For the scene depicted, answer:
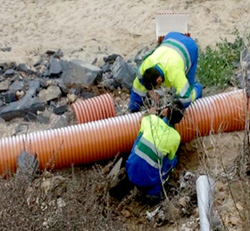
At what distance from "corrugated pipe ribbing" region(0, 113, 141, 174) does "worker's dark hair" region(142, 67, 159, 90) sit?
0.40 metres

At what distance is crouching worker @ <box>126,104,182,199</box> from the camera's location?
21.0 ft

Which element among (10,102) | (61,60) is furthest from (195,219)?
(61,60)

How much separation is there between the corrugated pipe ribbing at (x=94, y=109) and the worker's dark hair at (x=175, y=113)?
1.06 m

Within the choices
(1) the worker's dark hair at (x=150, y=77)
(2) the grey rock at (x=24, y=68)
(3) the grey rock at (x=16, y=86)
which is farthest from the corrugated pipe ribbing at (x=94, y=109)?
(2) the grey rock at (x=24, y=68)

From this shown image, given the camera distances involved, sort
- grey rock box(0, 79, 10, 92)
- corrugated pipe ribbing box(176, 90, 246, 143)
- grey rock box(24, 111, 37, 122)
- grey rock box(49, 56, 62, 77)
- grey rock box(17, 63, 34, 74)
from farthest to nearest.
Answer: grey rock box(17, 63, 34, 74) → grey rock box(49, 56, 62, 77) → grey rock box(0, 79, 10, 92) → grey rock box(24, 111, 37, 122) → corrugated pipe ribbing box(176, 90, 246, 143)

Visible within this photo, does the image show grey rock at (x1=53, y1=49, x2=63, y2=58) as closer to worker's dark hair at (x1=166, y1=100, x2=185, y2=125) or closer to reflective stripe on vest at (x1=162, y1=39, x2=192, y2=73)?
reflective stripe on vest at (x1=162, y1=39, x2=192, y2=73)

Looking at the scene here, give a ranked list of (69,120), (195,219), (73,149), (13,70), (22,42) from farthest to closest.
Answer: (22,42) < (13,70) < (69,120) < (73,149) < (195,219)

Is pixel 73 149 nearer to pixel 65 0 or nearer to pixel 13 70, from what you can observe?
pixel 13 70

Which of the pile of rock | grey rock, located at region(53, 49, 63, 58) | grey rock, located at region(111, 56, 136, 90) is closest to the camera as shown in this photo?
the pile of rock

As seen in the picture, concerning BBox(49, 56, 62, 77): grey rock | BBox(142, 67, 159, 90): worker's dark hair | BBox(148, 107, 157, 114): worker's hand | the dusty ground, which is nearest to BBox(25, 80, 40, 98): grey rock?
BBox(49, 56, 62, 77): grey rock

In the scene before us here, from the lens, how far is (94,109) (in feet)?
24.9

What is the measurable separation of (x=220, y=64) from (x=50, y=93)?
2.26m

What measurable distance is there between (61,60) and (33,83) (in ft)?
2.44

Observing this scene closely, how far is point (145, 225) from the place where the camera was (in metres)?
6.21
